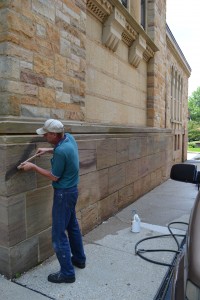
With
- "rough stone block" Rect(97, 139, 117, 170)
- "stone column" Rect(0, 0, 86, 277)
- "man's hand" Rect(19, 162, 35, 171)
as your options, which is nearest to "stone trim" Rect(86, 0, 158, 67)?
"stone column" Rect(0, 0, 86, 277)

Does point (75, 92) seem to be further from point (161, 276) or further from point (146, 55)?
point (146, 55)

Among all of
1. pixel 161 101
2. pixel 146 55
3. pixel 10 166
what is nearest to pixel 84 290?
pixel 10 166

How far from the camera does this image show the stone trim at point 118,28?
5.59m

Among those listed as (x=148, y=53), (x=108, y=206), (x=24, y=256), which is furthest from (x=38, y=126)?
(x=148, y=53)

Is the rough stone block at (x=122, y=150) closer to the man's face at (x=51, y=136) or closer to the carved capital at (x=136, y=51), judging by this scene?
the carved capital at (x=136, y=51)

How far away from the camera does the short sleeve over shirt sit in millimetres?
2984

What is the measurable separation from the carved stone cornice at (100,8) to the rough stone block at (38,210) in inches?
136

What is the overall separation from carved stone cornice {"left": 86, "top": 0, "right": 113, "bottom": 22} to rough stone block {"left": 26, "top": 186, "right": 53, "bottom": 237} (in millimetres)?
3466

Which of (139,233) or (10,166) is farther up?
(10,166)

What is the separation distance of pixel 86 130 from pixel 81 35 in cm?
148

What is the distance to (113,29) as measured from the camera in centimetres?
598

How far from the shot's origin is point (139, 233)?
4738mm

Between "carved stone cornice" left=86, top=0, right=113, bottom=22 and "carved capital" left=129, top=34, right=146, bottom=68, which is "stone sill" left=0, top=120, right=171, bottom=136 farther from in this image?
"carved stone cornice" left=86, top=0, right=113, bottom=22

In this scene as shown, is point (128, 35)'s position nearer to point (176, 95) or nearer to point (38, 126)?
point (38, 126)
